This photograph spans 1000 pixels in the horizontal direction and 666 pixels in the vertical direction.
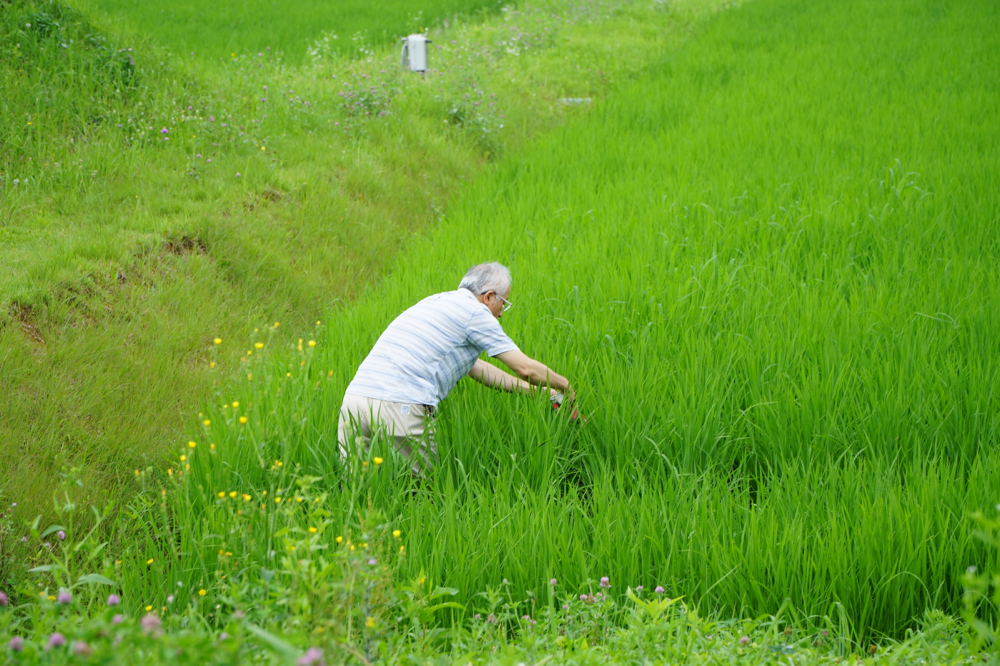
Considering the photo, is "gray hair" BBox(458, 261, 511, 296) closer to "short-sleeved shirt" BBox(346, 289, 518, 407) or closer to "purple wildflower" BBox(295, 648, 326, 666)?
"short-sleeved shirt" BBox(346, 289, 518, 407)

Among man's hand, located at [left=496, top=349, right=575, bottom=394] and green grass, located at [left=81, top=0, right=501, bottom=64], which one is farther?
green grass, located at [left=81, top=0, right=501, bottom=64]

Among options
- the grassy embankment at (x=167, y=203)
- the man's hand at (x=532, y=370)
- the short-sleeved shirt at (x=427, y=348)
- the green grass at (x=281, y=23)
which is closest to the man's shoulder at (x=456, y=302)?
the short-sleeved shirt at (x=427, y=348)

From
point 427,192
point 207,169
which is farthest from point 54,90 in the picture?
point 427,192

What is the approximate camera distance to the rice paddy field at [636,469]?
1689 mm

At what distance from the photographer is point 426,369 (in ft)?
9.20

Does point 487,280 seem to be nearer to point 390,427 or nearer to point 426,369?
point 426,369

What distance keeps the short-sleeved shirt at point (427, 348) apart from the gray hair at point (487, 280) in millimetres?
87

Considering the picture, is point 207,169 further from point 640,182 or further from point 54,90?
point 640,182

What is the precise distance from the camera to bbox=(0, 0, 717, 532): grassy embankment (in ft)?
10.2

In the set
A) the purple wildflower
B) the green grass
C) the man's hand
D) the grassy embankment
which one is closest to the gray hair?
the man's hand

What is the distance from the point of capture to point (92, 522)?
2.65m

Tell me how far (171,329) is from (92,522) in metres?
1.25

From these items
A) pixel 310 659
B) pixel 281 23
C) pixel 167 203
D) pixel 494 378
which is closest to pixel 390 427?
pixel 494 378

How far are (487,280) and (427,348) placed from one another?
0.37m
